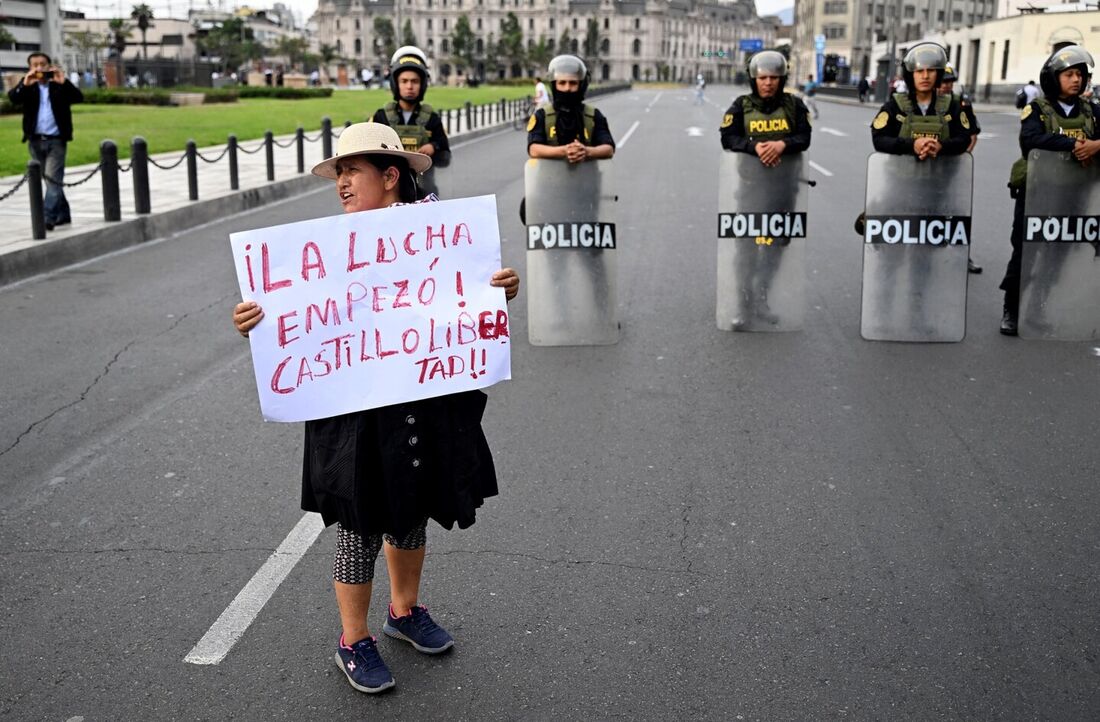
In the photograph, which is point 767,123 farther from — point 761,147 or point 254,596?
point 254,596

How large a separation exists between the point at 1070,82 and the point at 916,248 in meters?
1.43

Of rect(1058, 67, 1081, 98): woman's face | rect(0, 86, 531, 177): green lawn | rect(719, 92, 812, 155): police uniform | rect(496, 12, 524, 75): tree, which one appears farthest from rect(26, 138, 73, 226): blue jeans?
rect(496, 12, 524, 75): tree

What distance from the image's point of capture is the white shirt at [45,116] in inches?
498

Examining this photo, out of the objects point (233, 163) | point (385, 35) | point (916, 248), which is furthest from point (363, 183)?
point (385, 35)

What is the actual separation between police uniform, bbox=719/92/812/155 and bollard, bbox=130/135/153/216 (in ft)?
27.2

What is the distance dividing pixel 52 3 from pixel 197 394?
11192 centimetres

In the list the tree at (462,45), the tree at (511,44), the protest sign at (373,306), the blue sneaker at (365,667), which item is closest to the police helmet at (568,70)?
the protest sign at (373,306)

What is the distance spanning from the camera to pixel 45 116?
12.8 meters

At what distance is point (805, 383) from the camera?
7238 mm

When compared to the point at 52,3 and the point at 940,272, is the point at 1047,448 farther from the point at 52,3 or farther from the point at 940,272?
the point at 52,3

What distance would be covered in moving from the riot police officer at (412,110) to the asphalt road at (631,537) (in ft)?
6.84

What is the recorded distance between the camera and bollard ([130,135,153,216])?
1408 cm

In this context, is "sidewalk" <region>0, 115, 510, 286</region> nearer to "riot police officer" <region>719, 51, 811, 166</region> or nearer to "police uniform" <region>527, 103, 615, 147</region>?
"police uniform" <region>527, 103, 615, 147</region>

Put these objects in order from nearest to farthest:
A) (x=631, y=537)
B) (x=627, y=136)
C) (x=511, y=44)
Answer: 1. (x=631, y=537)
2. (x=627, y=136)
3. (x=511, y=44)
